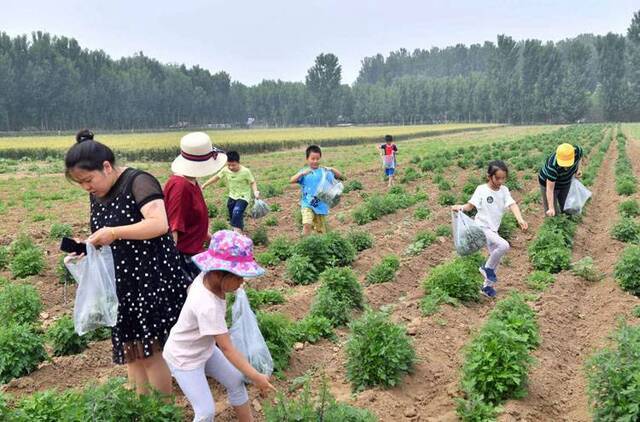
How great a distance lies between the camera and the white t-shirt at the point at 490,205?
779cm

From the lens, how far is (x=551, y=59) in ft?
371

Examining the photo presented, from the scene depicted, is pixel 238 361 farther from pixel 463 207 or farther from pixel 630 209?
pixel 630 209

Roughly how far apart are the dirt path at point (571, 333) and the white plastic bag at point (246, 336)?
6.46 ft

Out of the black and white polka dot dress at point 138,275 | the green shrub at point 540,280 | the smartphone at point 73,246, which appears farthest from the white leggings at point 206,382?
the green shrub at point 540,280

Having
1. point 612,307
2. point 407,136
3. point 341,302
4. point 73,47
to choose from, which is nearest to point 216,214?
point 341,302

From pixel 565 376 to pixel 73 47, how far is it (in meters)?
114

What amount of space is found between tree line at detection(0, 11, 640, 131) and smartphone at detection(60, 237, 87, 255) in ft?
291

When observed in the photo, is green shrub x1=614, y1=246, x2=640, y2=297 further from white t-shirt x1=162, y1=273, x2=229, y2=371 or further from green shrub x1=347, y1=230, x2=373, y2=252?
white t-shirt x1=162, y1=273, x2=229, y2=371

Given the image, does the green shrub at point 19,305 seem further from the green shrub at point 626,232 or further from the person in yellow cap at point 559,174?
the green shrub at point 626,232

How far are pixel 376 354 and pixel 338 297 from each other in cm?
214

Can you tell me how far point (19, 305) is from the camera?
7082 mm

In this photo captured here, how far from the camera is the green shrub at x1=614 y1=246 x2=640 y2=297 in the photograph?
7.84m

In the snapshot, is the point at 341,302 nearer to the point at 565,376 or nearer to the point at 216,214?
the point at 565,376

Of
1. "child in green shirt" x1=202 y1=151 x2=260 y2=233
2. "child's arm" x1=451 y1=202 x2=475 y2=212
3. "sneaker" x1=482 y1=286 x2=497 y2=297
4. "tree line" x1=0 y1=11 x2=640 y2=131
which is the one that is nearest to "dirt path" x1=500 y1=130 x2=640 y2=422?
"sneaker" x1=482 y1=286 x2=497 y2=297
